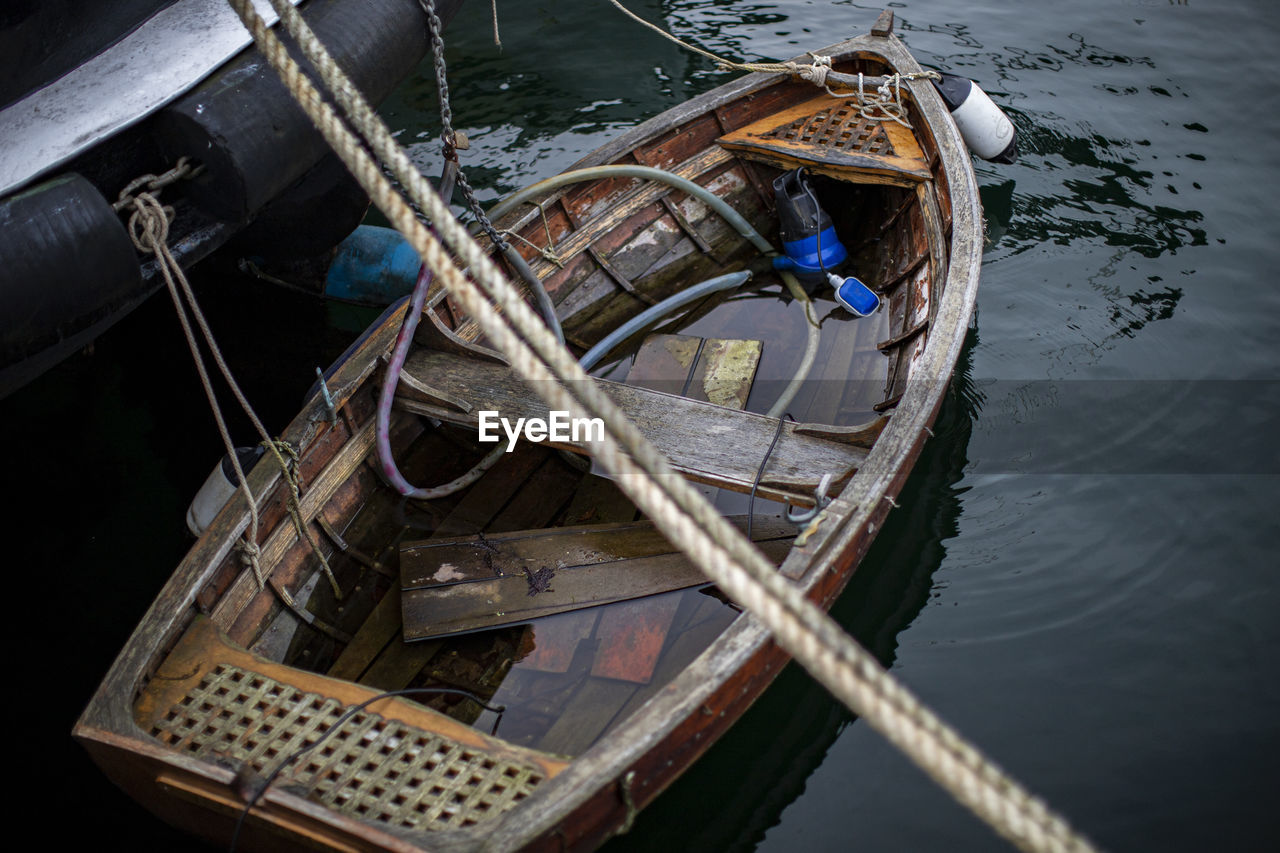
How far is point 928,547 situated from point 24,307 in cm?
386

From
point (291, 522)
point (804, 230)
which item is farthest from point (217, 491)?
point (804, 230)

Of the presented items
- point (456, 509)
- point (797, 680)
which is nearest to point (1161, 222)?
point (797, 680)

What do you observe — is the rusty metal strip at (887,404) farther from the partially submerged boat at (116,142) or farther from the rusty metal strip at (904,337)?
the partially submerged boat at (116,142)

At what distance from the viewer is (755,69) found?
17.5 ft

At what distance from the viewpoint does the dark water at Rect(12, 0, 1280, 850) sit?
3.20 metres

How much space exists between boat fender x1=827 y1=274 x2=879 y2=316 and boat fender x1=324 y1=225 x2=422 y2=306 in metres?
2.58

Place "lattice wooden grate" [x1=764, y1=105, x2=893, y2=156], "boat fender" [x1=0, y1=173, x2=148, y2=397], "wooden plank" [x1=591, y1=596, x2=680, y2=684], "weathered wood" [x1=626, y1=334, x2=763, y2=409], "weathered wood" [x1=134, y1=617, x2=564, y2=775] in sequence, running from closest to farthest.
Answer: "weathered wood" [x1=134, y1=617, x2=564, y2=775], "boat fender" [x1=0, y1=173, x2=148, y2=397], "wooden plank" [x1=591, y1=596, x2=680, y2=684], "weathered wood" [x1=626, y1=334, x2=763, y2=409], "lattice wooden grate" [x1=764, y1=105, x2=893, y2=156]

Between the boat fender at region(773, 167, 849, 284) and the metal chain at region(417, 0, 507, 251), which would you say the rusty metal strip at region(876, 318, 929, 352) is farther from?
the metal chain at region(417, 0, 507, 251)

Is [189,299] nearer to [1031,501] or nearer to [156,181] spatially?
→ [156,181]

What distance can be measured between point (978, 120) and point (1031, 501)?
2.82 m

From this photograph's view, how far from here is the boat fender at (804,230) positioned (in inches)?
Answer: 195

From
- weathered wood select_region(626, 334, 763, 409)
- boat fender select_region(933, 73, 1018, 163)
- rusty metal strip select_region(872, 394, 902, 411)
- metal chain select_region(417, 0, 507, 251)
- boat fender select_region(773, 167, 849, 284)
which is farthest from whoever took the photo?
boat fender select_region(933, 73, 1018, 163)

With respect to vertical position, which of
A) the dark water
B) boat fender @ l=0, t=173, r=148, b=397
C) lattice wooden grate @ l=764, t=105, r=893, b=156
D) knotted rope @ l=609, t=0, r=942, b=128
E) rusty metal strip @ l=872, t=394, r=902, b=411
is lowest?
the dark water

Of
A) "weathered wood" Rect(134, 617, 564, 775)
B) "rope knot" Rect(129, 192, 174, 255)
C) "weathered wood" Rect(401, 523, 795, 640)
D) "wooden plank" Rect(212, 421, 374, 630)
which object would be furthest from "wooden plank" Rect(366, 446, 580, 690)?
"rope knot" Rect(129, 192, 174, 255)
